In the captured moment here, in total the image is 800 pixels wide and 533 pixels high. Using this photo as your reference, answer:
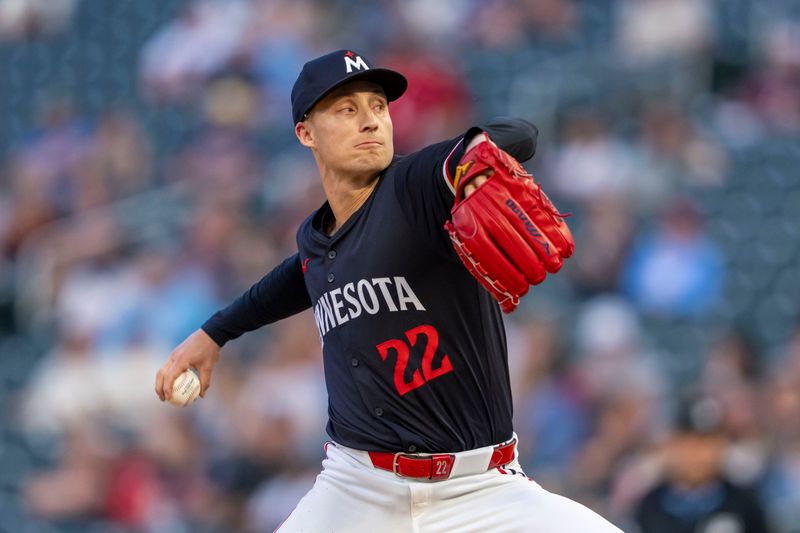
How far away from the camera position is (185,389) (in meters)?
3.86

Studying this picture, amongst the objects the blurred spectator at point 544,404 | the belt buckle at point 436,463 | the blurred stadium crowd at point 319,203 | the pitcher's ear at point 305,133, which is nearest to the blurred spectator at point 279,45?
the blurred stadium crowd at point 319,203

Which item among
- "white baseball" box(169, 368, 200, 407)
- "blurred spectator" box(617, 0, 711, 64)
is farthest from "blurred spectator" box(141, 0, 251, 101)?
"white baseball" box(169, 368, 200, 407)

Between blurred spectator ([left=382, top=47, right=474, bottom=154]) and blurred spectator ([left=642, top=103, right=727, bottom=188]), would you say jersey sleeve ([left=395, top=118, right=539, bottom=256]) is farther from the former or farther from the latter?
blurred spectator ([left=382, top=47, right=474, bottom=154])

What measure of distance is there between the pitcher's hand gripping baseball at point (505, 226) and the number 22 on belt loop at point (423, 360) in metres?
0.45

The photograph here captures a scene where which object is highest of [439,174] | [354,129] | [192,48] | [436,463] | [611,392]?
[192,48]

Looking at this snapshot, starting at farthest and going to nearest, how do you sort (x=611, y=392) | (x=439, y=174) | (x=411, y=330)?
1. (x=611, y=392)
2. (x=411, y=330)
3. (x=439, y=174)

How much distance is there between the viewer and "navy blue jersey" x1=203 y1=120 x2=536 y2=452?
3215 mm

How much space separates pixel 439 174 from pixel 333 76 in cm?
57

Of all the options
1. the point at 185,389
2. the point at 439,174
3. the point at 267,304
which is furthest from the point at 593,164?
Result: the point at 439,174

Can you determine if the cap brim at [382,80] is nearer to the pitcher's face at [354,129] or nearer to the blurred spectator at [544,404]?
the pitcher's face at [354,129]

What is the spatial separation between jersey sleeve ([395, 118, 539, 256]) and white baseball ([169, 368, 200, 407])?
3.64ft

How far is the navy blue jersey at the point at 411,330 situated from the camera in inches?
127

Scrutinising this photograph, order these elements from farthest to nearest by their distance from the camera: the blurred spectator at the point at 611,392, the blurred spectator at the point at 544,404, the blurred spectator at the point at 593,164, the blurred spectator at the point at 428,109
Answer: the blurred spectator at the point at 428,109, the blurred spectator at the point at 593,164, the blurred spectator at the point at 544,404, the blurred spectator at the point at 611,392

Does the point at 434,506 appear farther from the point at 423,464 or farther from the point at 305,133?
the point at 305,133
